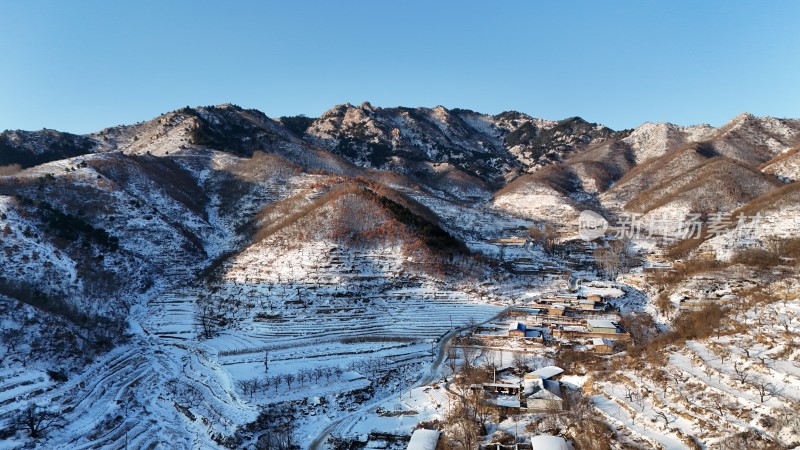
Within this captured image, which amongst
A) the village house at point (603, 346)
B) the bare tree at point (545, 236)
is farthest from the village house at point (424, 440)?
the bare tree at point (545, 236)

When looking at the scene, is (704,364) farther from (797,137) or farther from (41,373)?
(797,137)

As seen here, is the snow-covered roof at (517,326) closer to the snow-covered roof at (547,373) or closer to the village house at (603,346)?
the village house at (603,346)

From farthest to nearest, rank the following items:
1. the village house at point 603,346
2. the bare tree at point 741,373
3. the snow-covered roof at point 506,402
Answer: the village house at point 603,346 → the snow-covered roof at point 506,402 → the bare tree at point 741,373

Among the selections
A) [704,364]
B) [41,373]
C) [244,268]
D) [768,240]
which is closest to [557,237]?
[768,240]

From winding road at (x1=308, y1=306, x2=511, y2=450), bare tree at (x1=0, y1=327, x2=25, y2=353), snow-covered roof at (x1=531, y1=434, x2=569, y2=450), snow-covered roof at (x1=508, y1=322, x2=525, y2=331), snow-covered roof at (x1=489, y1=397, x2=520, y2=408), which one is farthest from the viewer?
snow-covered roof at (x1=508, y1=322, x2=525, y2=331)

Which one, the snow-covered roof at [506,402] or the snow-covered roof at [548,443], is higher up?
the snow-covered roof at [548,443]

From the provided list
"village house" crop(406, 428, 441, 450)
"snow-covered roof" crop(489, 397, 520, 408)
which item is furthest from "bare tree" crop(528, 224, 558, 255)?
"village house" crop(406, 428, 441, 450)

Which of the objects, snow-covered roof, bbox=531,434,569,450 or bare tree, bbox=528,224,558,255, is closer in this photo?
snow-covered roof, bbox=531,434,569,450

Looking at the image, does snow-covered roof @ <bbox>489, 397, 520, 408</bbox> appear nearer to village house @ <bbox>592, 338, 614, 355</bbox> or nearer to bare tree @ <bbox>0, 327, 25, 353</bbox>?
village house @ <bbox>592, 338, 614, 355</bbox>
